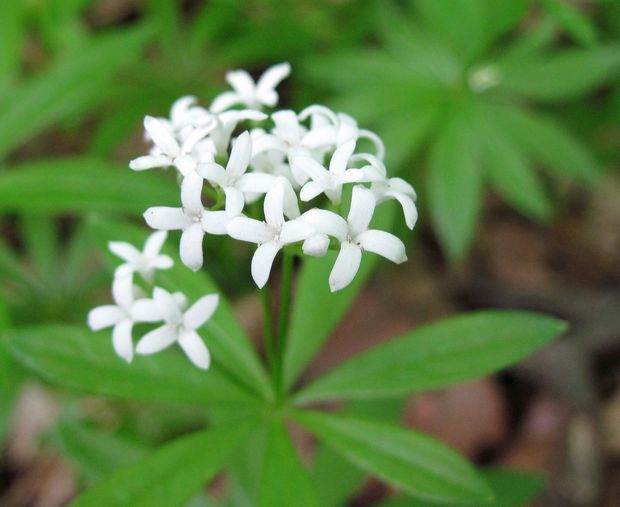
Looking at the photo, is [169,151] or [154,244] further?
[154,244]

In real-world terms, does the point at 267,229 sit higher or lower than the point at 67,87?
lower

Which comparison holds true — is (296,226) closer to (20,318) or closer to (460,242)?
(460,242)

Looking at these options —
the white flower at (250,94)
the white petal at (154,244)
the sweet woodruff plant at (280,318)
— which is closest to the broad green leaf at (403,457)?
the sweet woodruff plant at (280,318)

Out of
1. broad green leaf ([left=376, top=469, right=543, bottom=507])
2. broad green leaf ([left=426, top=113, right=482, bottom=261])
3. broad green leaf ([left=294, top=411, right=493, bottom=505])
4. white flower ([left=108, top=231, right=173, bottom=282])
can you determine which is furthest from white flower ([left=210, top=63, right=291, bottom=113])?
broad green leaf ([left=376, top=469, right=543, bottom=507])

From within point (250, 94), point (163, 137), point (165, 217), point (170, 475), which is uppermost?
point (250, 94)

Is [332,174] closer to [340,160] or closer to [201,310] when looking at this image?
[340,160]

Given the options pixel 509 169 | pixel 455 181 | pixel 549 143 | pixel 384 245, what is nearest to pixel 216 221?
pixel 384 245

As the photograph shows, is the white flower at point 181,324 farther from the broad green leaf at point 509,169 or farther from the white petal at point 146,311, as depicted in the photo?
the broad green leaf at point 509,169
